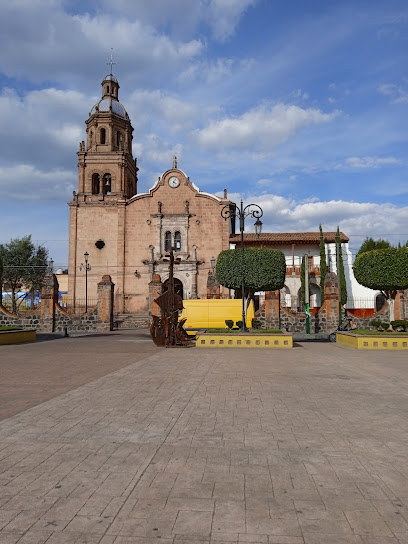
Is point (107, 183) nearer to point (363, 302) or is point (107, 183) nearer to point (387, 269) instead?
point (363, 302)

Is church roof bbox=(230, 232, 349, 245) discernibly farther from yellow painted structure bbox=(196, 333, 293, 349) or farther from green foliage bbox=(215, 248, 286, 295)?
yellow painted structure bbox=(196, 333, 293, 349)

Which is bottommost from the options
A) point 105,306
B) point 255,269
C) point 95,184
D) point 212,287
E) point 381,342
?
point 381,342

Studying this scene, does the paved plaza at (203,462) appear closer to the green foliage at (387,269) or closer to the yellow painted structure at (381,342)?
the yellow painted structure at (381,342)

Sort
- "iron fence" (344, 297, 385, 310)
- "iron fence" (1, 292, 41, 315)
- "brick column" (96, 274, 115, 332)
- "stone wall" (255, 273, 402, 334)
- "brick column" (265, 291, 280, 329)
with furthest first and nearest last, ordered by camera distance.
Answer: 1. "iron fence" (344, 297, 385, 310)
2. "iron fence" (1, 292, 41, 315)
3. "brick column" (96, 274, 115, 332)
4. "stone wall" (255, 273, 402, 334)
5. "brick column" (265, 291, 280, 329)

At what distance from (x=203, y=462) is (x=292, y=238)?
37887mm

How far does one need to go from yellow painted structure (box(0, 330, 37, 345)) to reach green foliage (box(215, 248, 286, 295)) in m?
11.7

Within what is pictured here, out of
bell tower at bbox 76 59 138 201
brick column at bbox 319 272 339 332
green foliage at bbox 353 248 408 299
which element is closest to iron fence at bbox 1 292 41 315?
bell tower at bbox 76 59 138 201

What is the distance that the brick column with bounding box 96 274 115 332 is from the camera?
101 ft

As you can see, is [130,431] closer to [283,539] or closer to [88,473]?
[88,473]

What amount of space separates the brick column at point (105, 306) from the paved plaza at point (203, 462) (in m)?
21.8

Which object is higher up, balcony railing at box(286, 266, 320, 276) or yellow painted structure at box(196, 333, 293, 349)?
balcony railing at box(286, 266, 320, 276)

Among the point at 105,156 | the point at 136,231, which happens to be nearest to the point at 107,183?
the point at 105,156

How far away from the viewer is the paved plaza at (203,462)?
304 centimetres

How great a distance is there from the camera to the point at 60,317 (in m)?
30.9
